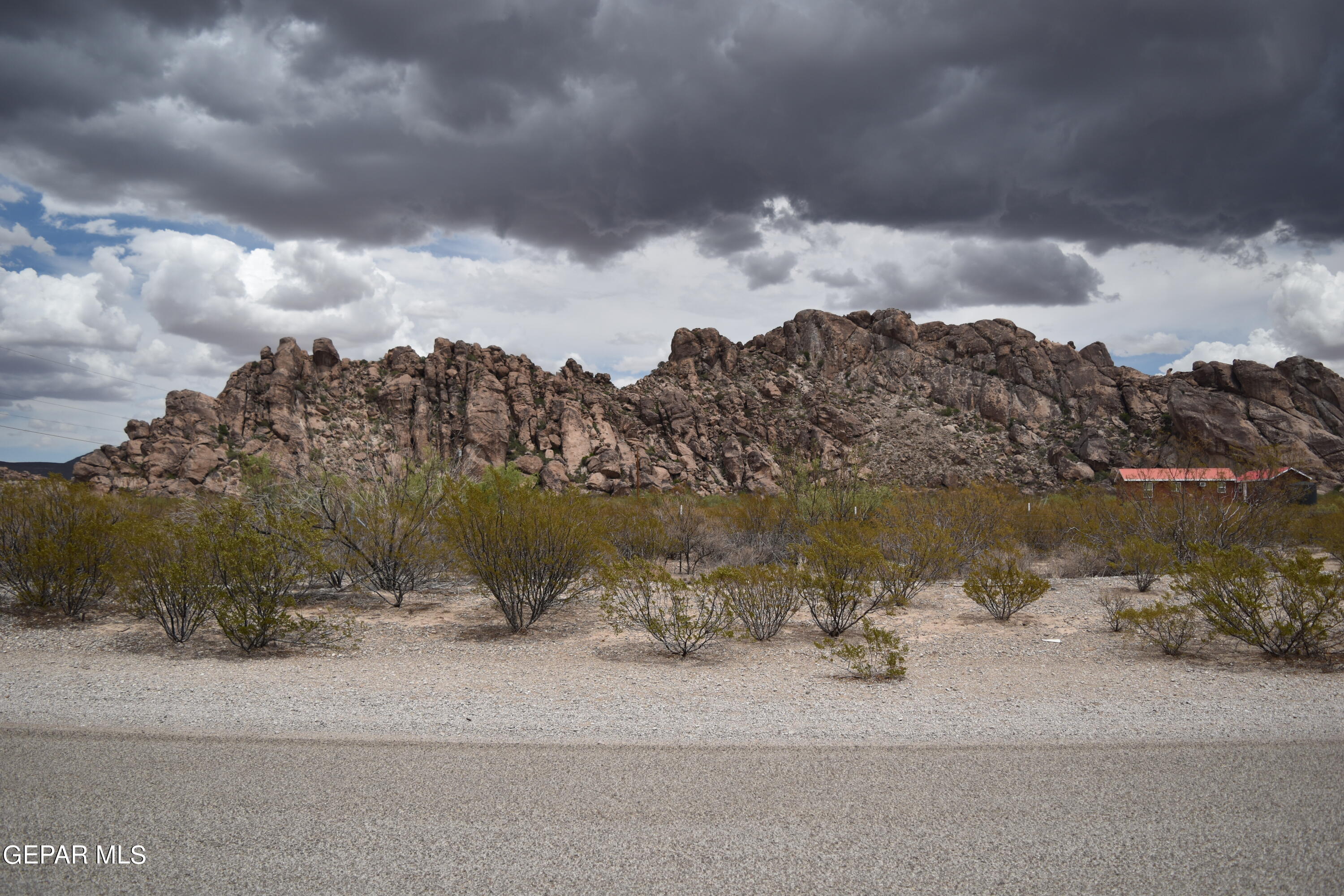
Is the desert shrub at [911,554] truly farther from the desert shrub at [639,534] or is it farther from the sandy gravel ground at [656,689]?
the desert shrub at [639,534]

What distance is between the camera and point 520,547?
10805 millimetres

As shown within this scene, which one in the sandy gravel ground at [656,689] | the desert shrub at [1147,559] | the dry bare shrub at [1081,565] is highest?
the desert shrub at [1147,559]

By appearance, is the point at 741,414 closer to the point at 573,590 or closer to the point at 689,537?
the point at 689,537

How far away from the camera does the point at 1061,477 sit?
58.1m

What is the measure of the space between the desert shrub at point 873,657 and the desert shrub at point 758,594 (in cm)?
120

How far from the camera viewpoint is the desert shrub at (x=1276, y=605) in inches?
312

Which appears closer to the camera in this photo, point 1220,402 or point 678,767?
point 678,767

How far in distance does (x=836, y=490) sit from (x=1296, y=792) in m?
15.1

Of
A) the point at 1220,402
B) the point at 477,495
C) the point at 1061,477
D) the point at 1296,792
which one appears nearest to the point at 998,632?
the point at 1296,792

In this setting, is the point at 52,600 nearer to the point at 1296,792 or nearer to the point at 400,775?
the point at 400,775

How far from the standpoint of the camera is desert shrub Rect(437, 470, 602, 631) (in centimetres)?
1078

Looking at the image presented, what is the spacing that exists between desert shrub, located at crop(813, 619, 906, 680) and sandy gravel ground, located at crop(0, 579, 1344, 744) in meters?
0.20

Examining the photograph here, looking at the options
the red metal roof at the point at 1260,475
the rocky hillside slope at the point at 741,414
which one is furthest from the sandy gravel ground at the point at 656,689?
the rocky hillside slope at the point at 741,414

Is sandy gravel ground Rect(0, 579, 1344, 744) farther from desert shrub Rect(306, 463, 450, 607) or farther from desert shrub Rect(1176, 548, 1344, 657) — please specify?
desert shrub Rect(306, 463, 450, 607)
